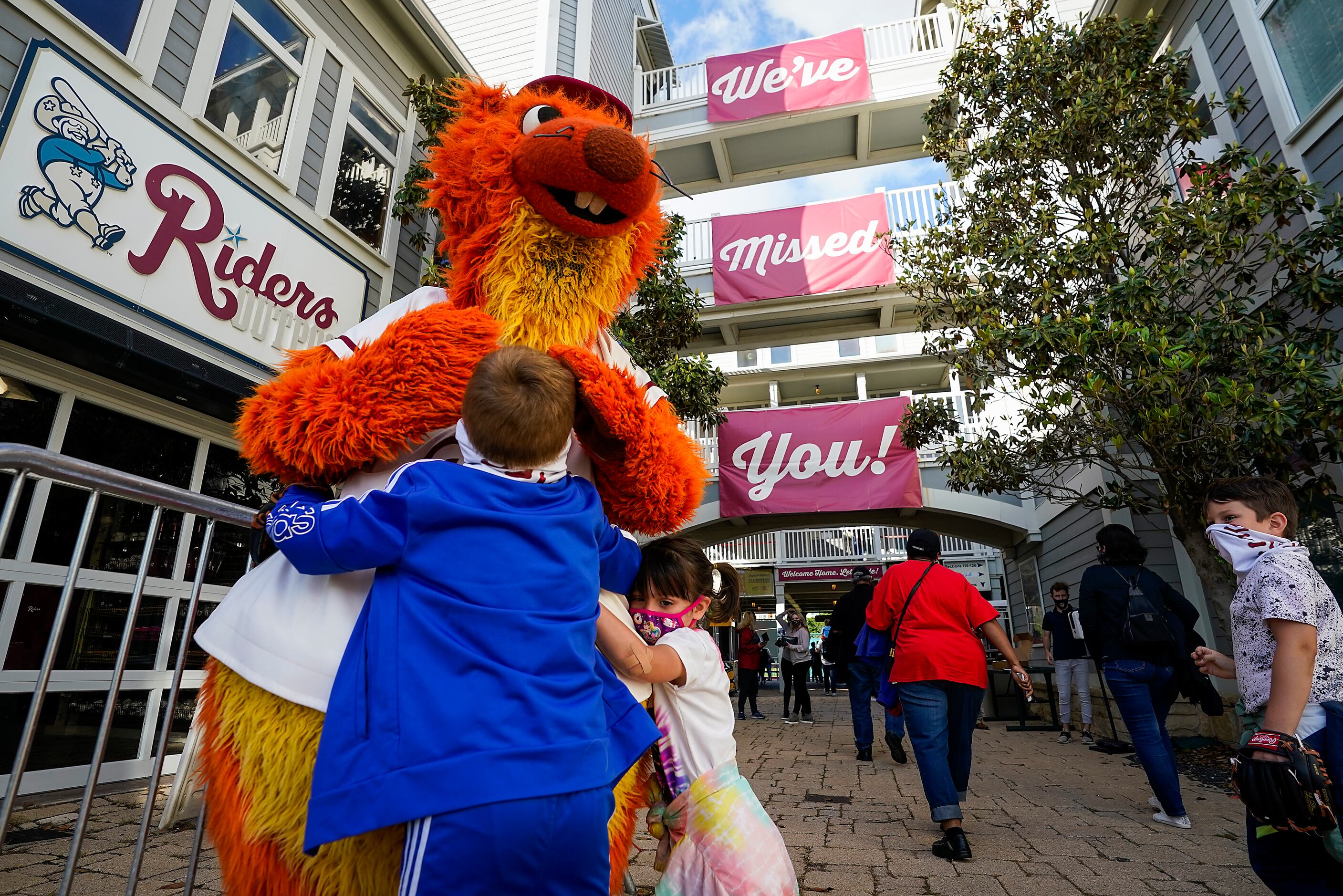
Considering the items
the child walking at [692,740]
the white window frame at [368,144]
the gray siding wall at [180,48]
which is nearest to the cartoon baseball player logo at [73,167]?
the gray siding wall at [180,48]

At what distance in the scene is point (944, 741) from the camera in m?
3.44

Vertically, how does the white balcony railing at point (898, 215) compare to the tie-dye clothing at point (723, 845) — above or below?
above

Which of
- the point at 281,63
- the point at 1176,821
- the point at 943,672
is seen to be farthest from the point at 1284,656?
the point at 281,63

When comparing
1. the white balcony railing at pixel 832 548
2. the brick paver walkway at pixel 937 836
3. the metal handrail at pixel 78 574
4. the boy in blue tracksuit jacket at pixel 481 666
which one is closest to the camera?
the boy in blue tracksuit jacket at pixel 481 666

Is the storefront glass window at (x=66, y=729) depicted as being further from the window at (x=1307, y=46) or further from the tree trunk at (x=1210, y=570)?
the window at (x=1307, y=46)

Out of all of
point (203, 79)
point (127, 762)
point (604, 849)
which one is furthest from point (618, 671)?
point (203, 79)

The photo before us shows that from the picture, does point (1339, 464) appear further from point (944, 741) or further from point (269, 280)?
point (269, 280)

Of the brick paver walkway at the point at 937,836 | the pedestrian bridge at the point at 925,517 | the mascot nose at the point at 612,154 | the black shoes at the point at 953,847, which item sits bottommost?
the brick paver walkway at the point at 937,836

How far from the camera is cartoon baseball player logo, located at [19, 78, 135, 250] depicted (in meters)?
3.84

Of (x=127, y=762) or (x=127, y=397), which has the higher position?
(x=127, y=397)

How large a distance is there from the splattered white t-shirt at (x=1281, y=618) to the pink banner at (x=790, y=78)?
11363mm

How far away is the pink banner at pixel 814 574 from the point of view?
2155cm

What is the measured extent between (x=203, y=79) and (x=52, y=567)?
11.7 feet

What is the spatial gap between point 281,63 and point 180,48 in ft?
3.41
